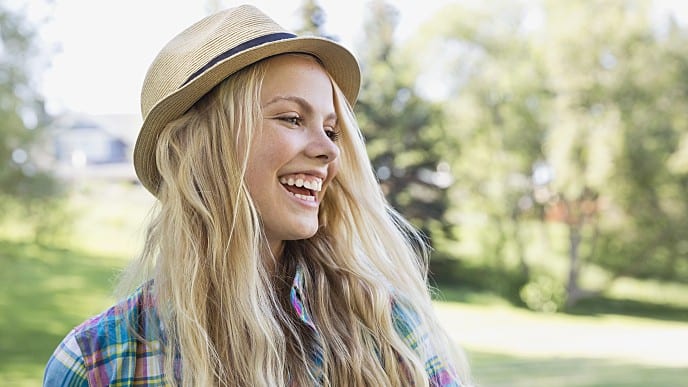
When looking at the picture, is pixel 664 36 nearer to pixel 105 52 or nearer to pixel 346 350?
pixel 105 52

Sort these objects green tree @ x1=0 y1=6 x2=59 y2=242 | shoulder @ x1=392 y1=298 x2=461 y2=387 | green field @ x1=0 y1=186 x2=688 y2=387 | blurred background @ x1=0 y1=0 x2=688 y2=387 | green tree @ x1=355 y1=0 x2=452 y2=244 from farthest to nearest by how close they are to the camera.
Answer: green tree @ x1=355 y1=0 x2=452 y2=244 < blurred background @ x1=0 y1=0 x2=688 y2=387 < green field @ x1=0 y1=186 x2=688 y2=387 < green tree @ x1=0 y1=6 x2=59 y2=242 < shoulder @ x1=392 y1=298 x2=461 y2=387

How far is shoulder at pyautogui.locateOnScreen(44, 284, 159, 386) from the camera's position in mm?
828

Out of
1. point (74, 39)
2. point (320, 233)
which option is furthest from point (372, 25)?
point (320, 233)

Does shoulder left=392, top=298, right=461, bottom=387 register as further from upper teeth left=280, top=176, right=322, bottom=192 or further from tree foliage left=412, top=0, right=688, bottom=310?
tree foliage left=412, top=0, right=688, bottom=310

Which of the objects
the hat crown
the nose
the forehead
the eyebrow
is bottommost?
the nose

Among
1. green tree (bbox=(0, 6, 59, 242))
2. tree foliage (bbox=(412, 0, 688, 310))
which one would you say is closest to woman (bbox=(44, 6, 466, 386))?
A: green tree (bbox=(0, 6, 59, 242))

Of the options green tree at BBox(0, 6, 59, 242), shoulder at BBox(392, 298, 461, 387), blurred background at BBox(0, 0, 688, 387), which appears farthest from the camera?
blurred background at BBox(0, 0, 688, 387)

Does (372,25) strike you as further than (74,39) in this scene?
Yes

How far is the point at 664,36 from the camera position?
Result: 10.9 m

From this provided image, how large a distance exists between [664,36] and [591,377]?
5.50m

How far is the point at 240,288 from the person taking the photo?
0.88m

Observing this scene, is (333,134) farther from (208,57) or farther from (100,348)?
(100,348)

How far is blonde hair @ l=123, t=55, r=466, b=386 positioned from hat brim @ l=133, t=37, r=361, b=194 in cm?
2

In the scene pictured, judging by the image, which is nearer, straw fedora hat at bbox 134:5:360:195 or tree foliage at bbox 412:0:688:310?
straw fedora hat at bbox 134:5:360:195
